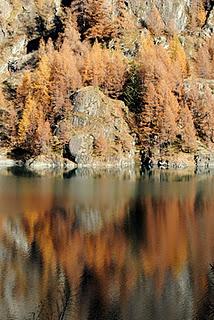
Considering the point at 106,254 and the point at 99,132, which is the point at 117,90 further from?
the point at 106,254

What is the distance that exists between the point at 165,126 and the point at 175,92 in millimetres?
21145

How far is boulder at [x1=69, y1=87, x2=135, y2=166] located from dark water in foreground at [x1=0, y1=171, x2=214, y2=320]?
53.7 m

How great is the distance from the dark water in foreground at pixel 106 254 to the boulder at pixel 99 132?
5366 centimetres

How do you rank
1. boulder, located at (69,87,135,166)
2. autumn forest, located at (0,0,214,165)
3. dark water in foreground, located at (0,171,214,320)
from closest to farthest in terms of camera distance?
1. dark water in foreground, located at (0,171,214,320)
2. boulder, located at (69,87,135,166)
3. autumn forest, located at (0,0,214,165)

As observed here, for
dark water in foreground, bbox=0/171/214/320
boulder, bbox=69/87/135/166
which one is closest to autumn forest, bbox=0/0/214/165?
boulder, bbox=69/87/135/166

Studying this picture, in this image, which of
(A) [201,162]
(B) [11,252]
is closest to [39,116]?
(A) [201,162]

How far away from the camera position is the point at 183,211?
7025 cm

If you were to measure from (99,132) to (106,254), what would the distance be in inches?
3883

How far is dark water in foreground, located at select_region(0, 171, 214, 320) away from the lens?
35.2 meters

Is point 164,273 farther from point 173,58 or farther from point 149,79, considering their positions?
point 173,58

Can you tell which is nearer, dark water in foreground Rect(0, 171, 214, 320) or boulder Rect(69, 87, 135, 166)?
dark water in foreground Rect(0, 171, 214, 320)

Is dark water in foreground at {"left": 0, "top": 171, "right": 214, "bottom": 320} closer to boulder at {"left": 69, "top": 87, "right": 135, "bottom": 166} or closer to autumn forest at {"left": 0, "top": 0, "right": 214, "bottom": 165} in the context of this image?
boulder at {"left": 69, "top": 87, "right": 135, "bottom": 166}

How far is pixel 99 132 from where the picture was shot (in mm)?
145250

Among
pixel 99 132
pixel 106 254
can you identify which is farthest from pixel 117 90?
pixel 106 254
